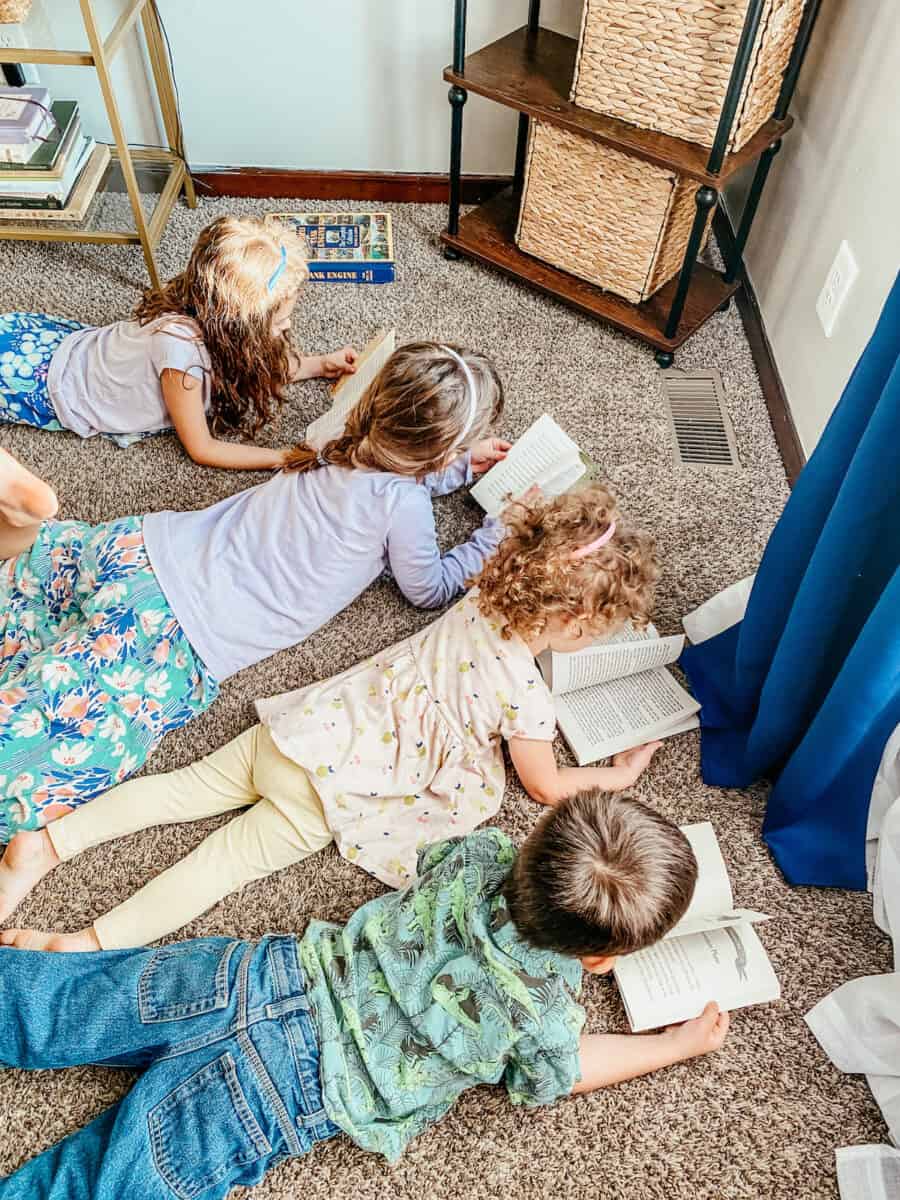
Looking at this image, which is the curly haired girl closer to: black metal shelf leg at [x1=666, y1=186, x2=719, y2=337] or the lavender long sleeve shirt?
the lavender long sleeve shirt

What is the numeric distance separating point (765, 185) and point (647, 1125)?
6.02ft

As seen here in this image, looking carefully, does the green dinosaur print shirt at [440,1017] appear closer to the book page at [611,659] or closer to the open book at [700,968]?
the open book at [700,968]

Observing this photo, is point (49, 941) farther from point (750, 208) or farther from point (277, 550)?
point (750, 208)

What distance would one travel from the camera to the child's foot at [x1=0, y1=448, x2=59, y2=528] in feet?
3.03

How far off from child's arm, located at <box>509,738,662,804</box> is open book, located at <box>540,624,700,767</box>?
0.08ft

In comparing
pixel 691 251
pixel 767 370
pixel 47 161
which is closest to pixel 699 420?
pixel 767 370

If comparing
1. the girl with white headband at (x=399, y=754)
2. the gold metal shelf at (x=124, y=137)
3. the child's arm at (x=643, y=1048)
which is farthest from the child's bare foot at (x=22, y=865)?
the gold metal shelf at (x=124, y=137)

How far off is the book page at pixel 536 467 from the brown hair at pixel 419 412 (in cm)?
19

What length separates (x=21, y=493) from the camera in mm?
926

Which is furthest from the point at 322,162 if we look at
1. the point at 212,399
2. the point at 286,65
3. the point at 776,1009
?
the point at 776,1009

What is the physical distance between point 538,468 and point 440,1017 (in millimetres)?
882

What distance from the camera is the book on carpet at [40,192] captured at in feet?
6.01

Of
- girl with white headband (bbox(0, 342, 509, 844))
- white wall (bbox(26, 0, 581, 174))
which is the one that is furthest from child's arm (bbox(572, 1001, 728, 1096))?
white wall (bbox(26, 0, 581, 174))

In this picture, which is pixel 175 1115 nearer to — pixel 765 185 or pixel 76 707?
pixel 76 707
